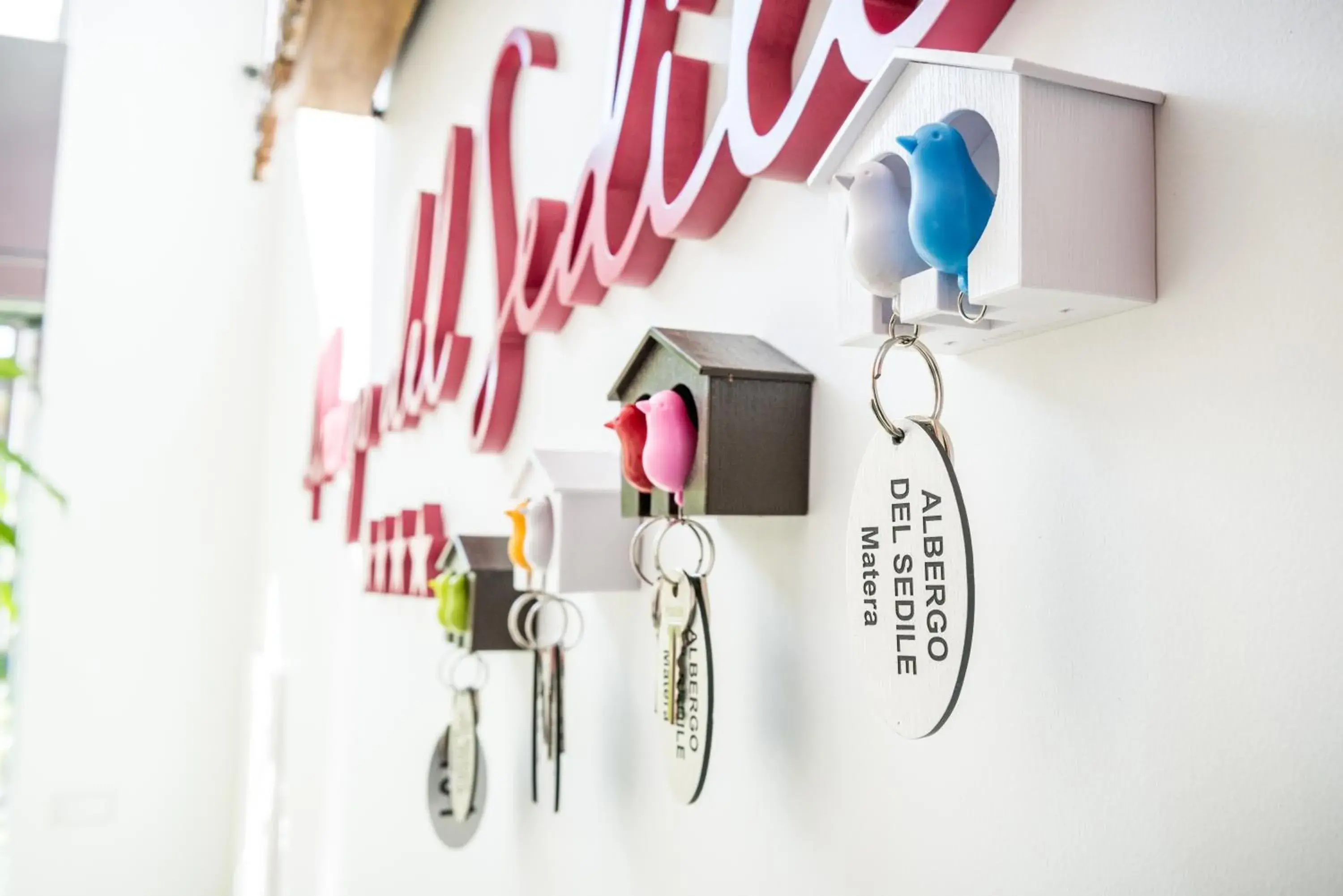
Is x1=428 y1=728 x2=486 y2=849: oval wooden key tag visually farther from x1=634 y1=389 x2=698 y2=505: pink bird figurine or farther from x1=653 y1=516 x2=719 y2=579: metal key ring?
x1=634 y1=389 x2=698 y2=505: pink bird figurine

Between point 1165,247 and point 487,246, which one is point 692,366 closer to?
point 1165,247

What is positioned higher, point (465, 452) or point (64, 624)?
point (465, 452)

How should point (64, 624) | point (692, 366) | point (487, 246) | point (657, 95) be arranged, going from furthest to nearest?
point (64, 624) < point (487, 246) < point (657, 95) < point (692, 366)

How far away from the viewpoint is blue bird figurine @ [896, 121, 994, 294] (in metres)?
0.36

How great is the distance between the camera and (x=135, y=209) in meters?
3.24

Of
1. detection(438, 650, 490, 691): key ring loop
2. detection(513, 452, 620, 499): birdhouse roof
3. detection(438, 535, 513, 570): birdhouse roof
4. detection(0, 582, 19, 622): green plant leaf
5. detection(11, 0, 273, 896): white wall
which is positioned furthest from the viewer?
detection(11, 0, 273, 896): white wall

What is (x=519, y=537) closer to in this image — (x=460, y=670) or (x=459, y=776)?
(x=459, y=776)

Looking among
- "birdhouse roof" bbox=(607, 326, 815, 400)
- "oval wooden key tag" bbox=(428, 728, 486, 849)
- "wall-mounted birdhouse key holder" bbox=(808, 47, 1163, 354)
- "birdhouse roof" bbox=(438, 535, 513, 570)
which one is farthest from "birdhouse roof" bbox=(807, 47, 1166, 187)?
"oval wooden key tag" bbox=(428, 728, 486, 849)

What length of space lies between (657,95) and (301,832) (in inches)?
79.0

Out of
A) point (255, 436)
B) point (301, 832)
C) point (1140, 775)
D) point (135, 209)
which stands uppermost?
point (135, 209)

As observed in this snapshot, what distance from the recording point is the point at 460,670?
1232mm

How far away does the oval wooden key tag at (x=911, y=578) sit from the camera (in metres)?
0.38

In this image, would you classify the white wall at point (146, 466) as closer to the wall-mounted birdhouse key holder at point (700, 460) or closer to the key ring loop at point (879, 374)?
the wall-mounted birdhouse key holder at point (700, 460)

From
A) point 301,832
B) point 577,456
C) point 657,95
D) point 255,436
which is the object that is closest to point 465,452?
point 577,456
